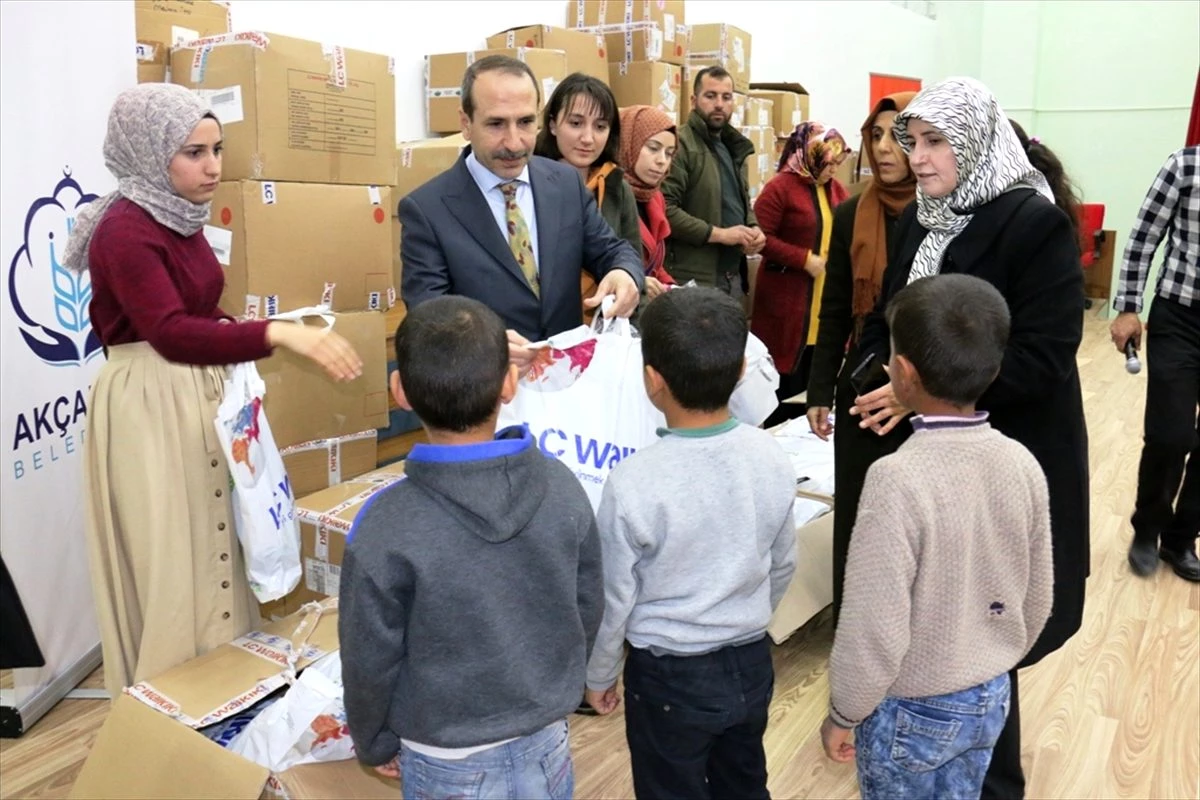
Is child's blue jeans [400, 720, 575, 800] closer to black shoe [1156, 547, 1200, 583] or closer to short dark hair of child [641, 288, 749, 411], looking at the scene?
short dark hair of child [641, 288, 749, 411]

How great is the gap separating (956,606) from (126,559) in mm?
1619

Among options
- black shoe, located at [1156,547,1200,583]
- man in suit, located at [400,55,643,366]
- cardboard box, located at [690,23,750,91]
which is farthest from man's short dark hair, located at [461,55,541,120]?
cardboard box, located at [690,23,750,91]

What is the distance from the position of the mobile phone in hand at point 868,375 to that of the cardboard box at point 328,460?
154 centimetres

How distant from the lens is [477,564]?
1097 millimetres

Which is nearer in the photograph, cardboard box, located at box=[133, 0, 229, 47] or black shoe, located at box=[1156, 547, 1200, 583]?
cardboard box, located at box=[133, 0, 229, 47]

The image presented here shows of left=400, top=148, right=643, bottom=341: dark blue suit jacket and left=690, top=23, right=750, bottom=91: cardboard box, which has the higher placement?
left=690, top=23, right=750, bottom=91: cardboard box

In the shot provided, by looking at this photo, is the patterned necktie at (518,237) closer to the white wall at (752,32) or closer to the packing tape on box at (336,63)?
the packing tape on box at (336,63)

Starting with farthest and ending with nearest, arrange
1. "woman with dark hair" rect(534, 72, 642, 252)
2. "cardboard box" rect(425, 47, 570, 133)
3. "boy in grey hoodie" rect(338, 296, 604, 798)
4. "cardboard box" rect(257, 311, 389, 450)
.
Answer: "cardboard box" rect(425, 47, 570, 133) → "cardboard box" rect(257, 311, 389, 450) → "woman with dark hair" rect(534, 72, 642, 252) → "boy in grey hoodie" rect(338, 296, 604, 798)

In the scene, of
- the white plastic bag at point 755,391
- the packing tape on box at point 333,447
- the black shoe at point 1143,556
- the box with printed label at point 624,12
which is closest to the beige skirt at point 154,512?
the packing tape on box at point 333,447

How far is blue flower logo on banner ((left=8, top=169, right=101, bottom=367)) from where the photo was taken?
6.80ft

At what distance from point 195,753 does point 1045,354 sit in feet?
5.26

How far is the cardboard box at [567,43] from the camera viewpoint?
3.83m

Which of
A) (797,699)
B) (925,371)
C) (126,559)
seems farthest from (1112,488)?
(126,559)

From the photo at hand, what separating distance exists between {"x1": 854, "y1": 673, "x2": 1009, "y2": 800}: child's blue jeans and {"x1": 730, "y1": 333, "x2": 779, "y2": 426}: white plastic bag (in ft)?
1.98
